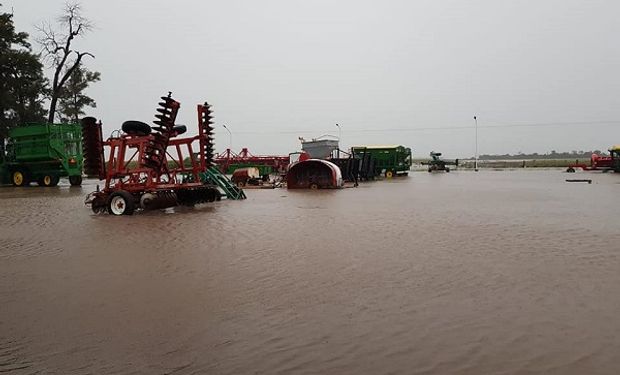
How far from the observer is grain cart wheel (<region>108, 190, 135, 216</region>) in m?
12.9

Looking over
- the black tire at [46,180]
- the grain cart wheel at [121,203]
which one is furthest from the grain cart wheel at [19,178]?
the grain cart wheel at [121,203]

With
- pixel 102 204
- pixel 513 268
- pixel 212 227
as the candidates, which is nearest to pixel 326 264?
pixel 513 268

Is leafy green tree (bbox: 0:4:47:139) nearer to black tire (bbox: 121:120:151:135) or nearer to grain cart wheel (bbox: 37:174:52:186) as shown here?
grain cart wheel (bbox: 37:174:52:186)

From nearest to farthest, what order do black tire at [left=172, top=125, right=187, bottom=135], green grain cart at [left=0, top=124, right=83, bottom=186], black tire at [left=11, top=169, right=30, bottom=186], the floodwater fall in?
the floodwater, black tire at [left=172, top=125, right=187, bottom=135], green grain cart at [left=0, top=124, right=83, bottom=186], black tire at [left=11, top=169, right=30, bottom=186]

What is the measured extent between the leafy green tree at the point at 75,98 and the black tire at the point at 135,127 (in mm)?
42151

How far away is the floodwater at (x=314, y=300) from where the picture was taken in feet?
11.5

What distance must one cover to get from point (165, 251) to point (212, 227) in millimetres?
2650

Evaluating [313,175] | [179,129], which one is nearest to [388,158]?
[313,175]

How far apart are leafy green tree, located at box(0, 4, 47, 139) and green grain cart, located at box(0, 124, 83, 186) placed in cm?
914

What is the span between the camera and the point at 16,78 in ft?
121

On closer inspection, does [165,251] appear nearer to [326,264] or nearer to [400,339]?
[326,264]

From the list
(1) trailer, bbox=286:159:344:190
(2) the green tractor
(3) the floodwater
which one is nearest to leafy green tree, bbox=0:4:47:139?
(1) trailer, bbox=286:159:344:190

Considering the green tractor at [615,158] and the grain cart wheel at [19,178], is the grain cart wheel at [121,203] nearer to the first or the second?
the grain cart wheel at [19,178]

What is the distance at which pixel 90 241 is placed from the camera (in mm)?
8703
